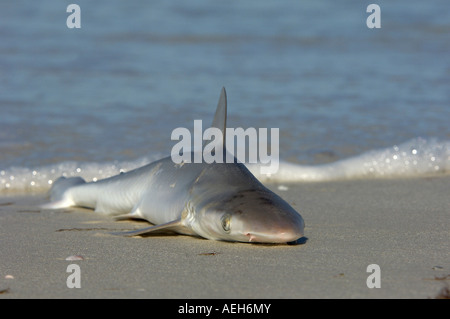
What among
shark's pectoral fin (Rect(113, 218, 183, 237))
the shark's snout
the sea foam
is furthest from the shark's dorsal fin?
the sea foam

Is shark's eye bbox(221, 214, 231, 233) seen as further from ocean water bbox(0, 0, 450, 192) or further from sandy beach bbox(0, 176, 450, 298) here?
ocean water bbox(0, 0, 450, 192)

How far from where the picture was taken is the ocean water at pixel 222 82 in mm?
7582

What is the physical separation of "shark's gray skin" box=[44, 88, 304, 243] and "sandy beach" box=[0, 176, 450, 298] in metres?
0.10

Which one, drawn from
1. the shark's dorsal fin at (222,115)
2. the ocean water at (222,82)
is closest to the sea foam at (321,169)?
the ocean water at (222,82)

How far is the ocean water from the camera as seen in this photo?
299 inches

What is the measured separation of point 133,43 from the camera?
15125 millimetres

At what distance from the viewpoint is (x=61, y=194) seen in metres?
5.84

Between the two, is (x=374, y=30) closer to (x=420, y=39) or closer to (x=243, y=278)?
(x=420, y=39)

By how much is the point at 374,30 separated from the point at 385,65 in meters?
4.09

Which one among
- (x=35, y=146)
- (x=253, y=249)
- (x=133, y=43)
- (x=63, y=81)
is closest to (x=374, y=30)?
(x=133, y=43)

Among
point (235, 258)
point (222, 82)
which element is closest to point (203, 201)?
point (235, 258)

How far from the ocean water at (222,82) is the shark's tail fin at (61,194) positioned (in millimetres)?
859

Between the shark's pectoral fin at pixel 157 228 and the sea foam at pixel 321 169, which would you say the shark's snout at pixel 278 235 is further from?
the sea foam at pixel 321 169

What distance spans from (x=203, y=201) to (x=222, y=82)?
23.6 ft
